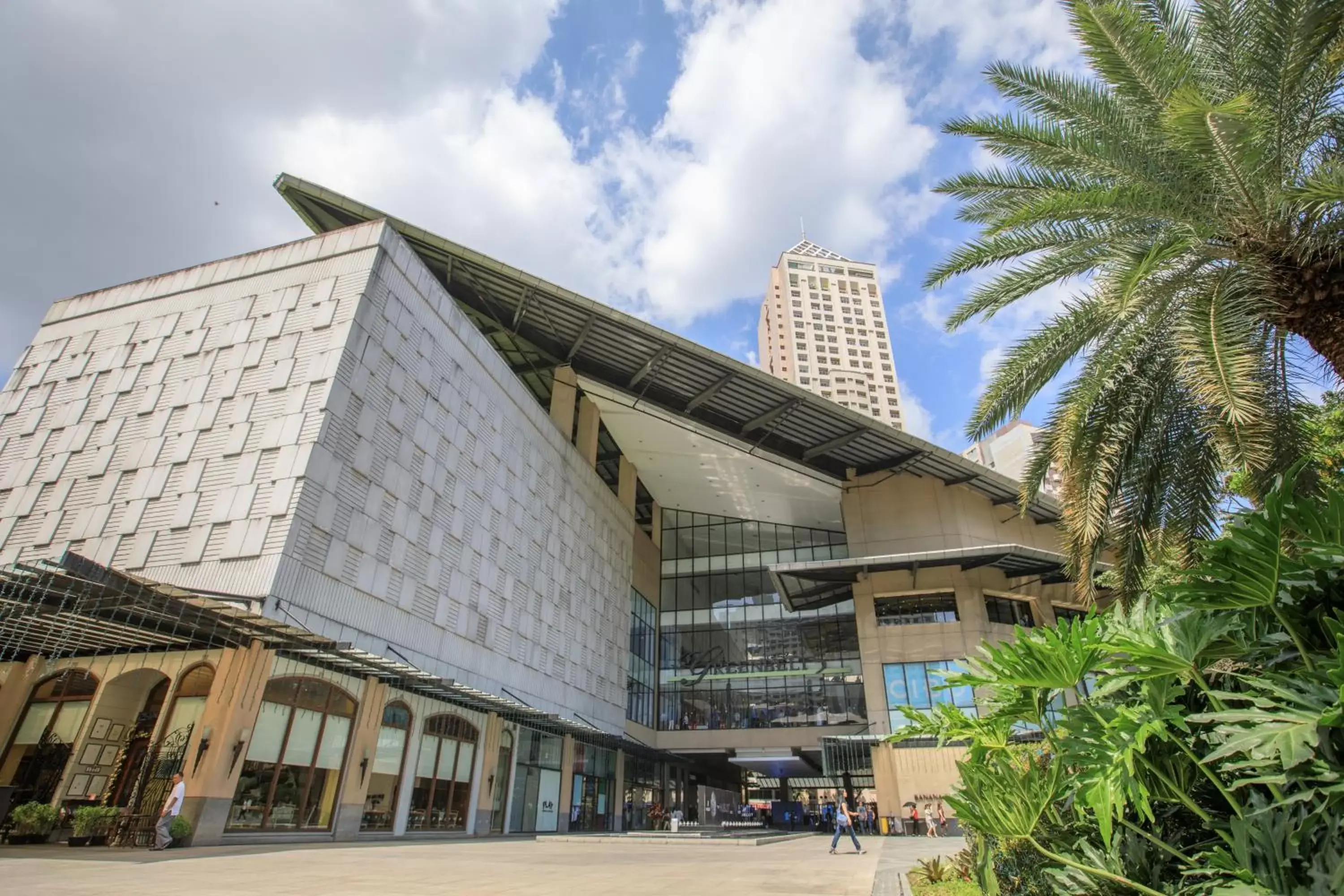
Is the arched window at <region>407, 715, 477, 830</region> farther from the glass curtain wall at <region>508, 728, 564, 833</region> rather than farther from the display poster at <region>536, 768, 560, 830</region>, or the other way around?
the display poster at <region>536, 768, 560, 830</region>

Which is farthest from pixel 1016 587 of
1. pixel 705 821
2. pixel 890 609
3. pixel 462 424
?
pixel 462 424

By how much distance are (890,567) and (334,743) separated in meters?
25.1

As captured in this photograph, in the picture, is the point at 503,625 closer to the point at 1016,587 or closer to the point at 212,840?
the point at 212,840

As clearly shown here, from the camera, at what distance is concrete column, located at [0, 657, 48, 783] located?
17031mm

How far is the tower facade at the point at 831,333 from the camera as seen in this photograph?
4149 inches

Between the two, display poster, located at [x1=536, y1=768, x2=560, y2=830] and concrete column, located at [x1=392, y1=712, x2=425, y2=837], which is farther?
display poster, located at [x1=536, y1=768, x2=560, y2=830]

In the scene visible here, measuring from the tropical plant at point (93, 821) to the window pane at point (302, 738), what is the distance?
124 inches

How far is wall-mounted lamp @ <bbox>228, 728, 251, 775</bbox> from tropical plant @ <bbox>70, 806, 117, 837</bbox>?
7.15 ft

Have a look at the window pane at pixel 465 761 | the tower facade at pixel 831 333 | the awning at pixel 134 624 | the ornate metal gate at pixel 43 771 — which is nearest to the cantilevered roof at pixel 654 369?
the awning at pixel 134 624

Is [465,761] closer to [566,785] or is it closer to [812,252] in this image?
[566,785]

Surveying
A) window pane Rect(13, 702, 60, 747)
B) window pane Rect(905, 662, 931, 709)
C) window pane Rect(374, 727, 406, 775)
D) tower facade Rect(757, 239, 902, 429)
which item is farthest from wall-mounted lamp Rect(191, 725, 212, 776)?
tower facade Rect(757, 239, 902, 429)

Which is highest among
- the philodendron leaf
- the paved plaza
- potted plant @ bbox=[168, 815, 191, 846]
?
the philodendron leaf

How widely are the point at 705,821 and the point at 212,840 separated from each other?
27.2 meters

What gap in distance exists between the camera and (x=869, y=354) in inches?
4272
